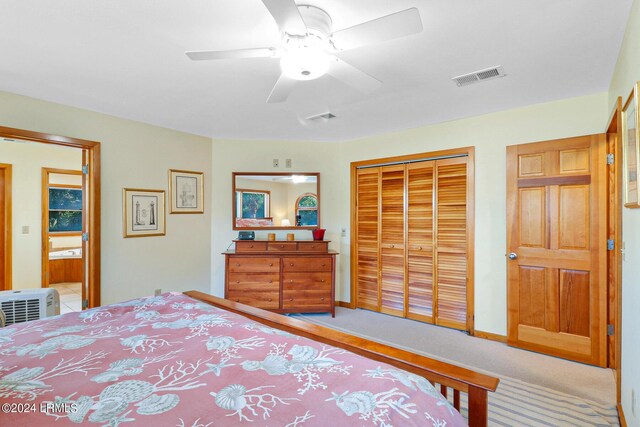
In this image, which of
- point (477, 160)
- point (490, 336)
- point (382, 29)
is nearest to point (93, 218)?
point (382, 29)

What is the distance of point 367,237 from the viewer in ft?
14.8

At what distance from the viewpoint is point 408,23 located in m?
1.42

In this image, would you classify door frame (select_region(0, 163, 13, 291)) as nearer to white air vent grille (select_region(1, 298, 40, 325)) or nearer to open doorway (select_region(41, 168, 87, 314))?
open doorway (select_region(41, 168, 87, 314))

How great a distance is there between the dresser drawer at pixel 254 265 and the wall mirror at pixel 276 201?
62 centimetres

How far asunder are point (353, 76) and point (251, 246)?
2880mm

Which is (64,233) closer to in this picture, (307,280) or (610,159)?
(307,280)

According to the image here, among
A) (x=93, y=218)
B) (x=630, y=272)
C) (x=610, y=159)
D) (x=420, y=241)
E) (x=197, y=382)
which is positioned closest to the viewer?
(x=197, y=382)

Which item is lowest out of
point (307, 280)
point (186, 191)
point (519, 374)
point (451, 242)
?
point (519, 374)

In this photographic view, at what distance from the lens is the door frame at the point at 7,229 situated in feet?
14.5

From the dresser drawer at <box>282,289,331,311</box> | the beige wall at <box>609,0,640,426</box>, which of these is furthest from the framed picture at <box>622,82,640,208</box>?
the dresser drawer at <box>282,289,331,311</box>

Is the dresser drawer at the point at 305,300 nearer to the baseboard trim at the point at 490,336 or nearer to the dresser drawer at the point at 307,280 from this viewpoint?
the dresser drawer at the point at 307,280

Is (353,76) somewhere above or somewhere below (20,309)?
above

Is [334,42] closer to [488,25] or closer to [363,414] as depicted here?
[488,25]

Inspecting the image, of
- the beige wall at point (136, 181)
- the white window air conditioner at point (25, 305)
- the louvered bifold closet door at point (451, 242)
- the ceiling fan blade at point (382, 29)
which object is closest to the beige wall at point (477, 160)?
the louvered bifold closet door at point (451, 242)
